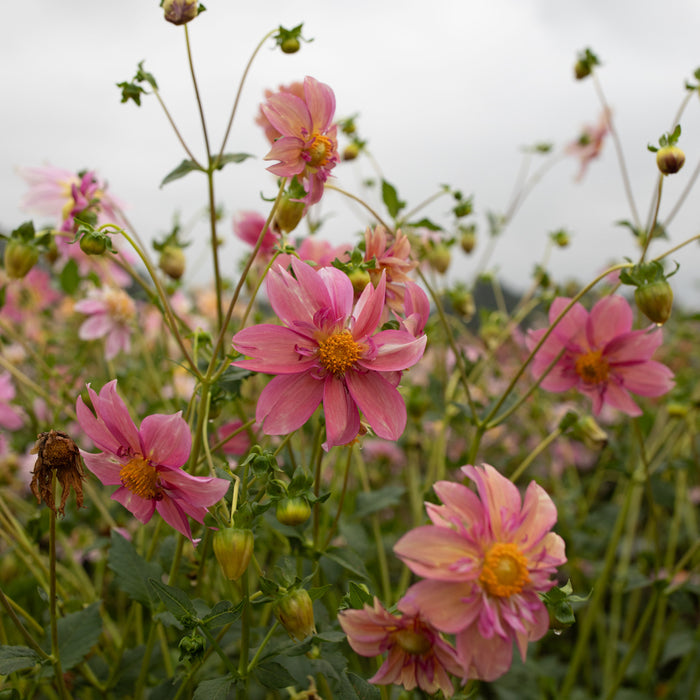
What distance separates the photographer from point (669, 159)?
3.01 ft

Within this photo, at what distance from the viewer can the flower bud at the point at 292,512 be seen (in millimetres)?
668

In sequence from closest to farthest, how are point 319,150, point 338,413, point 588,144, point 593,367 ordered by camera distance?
point 338,413
point 319,150
point 593,367
point 588,144

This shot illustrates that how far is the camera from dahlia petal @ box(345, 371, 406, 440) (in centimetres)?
68

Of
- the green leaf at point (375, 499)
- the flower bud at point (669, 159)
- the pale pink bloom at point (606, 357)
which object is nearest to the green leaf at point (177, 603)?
the green leaf at point (375, 499)

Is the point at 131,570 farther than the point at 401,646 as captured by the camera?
Yes

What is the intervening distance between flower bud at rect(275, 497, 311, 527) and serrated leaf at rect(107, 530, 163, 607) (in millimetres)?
298

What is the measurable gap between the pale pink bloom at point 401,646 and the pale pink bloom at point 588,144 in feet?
6.46

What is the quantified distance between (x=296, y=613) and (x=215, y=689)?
0.14m

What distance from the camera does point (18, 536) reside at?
97 cm

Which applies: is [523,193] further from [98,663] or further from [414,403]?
[98,663]

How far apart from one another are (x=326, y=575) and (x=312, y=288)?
0.57m

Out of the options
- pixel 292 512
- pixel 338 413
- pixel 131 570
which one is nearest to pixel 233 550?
pixel 292 512

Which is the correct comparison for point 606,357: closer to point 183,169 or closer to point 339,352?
point 339,352

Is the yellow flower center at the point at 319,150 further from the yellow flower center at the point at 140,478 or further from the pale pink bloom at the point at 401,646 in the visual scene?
the pale pink bloom at the point at 401,646
